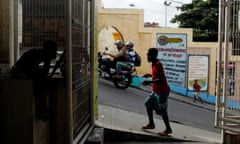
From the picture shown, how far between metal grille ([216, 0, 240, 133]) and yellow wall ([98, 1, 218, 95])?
932 cm

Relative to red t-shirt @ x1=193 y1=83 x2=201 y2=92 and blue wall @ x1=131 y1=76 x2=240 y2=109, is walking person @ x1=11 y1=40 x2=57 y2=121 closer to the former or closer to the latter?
blue wall @ x1=131 y1=76 x2=240 y2=109

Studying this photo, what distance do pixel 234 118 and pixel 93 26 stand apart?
261 cm

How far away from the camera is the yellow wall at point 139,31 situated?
14805 millimetres

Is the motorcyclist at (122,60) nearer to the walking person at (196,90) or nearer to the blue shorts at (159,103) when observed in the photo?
the walking person at (196,90)

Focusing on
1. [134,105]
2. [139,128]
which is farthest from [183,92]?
[139,128]

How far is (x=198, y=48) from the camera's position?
14.9 metres

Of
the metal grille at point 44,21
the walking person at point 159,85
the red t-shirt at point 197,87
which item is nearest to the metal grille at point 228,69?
the walking person at point 159,85

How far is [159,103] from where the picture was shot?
5898 mm

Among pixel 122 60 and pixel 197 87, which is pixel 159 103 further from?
pixel 197 87

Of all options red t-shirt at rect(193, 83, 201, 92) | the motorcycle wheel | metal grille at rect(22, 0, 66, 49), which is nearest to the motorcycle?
the motorcycle wheel

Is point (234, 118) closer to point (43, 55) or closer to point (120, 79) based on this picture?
point (43, 55)

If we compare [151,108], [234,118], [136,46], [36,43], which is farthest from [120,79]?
[36,43]

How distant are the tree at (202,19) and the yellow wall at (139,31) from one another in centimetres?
382

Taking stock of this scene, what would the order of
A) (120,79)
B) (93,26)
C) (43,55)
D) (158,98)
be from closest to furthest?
(43,55)
(93,26)
(158,98)
(120,79)
